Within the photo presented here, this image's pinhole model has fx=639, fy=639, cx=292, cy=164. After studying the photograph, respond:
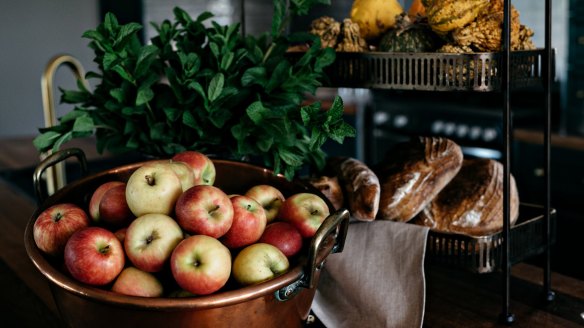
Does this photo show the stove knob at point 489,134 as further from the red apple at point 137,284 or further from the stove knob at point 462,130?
the red apple at point 137,284

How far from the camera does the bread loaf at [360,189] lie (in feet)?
3.63

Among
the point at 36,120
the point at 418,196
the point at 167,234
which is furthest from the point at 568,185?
the point at 36,120

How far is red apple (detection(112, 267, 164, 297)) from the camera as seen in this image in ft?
2.76

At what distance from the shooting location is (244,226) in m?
0.92

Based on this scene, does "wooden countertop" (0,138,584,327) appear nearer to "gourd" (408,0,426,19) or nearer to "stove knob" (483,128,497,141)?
"gourd" (408,0,426,19)

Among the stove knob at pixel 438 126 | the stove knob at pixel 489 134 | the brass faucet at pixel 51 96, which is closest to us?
the brass faucet at pixel 51 96

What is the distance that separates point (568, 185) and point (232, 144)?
2.57 m

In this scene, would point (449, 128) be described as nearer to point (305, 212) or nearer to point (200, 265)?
point (305, 212)

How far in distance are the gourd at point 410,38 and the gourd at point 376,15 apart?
0.08 m

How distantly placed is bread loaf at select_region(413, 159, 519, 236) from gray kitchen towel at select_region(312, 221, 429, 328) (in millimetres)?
67

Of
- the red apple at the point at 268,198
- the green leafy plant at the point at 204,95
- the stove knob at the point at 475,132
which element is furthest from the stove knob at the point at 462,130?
the red apple at the point at 268,198

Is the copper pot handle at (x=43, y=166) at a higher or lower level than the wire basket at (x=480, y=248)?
higher

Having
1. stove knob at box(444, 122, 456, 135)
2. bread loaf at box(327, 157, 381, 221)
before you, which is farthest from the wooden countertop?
stove knob at box(444, 122, 456, 135)

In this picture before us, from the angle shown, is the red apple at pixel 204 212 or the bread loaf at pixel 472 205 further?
the bread loaf at pixel 472 205
